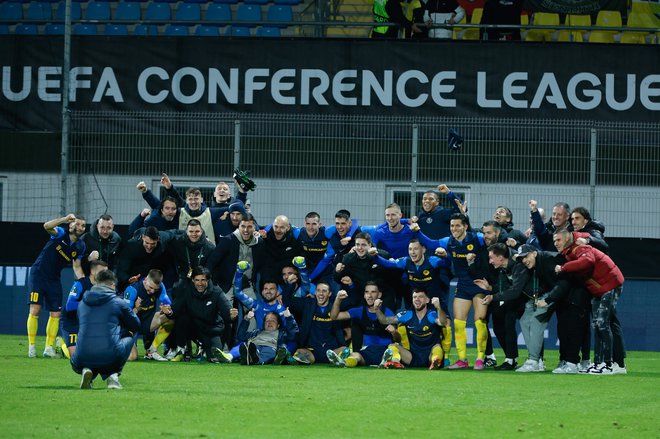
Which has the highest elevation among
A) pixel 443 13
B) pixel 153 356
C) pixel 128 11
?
pixel 128 11

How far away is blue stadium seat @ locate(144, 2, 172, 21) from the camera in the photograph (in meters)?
21.4

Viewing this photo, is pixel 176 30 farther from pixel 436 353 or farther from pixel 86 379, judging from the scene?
pixel 86 379

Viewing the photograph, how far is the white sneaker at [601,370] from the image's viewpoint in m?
13.3

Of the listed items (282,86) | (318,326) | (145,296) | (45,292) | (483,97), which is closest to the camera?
(318,326)

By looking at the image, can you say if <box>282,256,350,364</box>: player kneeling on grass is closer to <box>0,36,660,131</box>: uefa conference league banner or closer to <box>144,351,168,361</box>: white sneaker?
<box>144,351,168,361</box>: white sneaker

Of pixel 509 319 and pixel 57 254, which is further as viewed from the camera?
pixel 57 254

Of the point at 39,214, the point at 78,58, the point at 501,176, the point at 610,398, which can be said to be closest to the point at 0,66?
the point at 78,58

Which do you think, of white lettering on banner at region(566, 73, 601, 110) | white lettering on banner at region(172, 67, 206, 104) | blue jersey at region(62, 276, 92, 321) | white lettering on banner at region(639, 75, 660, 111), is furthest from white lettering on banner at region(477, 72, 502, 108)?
blue jersey at region(62, 276, 92, 321)

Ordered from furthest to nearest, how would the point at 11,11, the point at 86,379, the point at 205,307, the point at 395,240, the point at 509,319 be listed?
the point at 11,11
the point at 395,240
the point at 205,307
the point at 509,319
the point at 86,379

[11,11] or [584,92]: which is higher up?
[11,11]

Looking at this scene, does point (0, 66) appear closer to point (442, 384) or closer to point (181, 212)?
point (181, 212)

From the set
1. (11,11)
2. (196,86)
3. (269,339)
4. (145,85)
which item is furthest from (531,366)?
(11,11)

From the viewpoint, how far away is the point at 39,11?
21.2m

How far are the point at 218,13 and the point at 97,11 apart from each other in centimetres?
221
